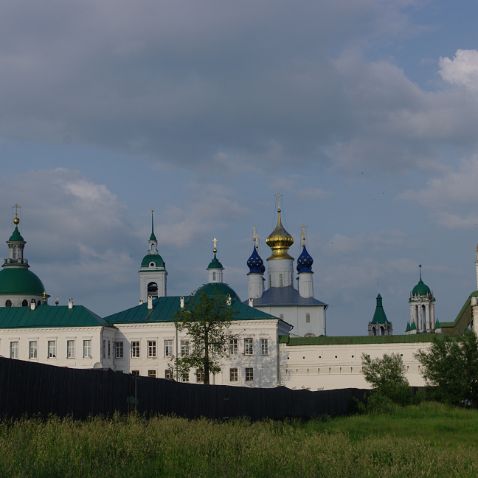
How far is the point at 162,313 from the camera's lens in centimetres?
7206

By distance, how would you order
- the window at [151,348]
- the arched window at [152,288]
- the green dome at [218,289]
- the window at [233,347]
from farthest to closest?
1. the arched window at [152,288]
2. the green dome at [218,289]
3. the window at [151,348]
4. the window at [233,347]

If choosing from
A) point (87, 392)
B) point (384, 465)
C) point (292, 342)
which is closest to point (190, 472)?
point (384, 465)

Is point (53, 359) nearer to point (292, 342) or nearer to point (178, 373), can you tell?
point (178, 373)

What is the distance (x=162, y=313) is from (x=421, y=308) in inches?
2587

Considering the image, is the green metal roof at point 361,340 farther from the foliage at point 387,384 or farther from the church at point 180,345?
the foliage at point 387,384

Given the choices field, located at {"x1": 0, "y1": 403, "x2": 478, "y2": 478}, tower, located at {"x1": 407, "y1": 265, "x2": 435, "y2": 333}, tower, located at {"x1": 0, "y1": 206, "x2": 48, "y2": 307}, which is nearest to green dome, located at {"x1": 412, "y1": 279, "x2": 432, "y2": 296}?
tower, located at {"x1": 407, "y1": 265, "x2": 435, "y2": 333}

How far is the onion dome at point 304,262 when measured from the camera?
9569cm

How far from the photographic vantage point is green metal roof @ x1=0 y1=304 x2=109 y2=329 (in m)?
69.8

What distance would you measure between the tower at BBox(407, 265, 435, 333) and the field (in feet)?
367

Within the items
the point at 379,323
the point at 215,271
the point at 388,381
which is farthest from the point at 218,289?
the point at 379,323

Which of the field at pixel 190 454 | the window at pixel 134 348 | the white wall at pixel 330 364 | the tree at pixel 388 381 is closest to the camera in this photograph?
the field at pixel 190 454

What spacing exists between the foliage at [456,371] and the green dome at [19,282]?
152 feet

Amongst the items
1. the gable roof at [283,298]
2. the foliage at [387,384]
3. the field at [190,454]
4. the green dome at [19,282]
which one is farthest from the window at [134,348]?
the field at [190,454]

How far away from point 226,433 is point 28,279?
223 feet
